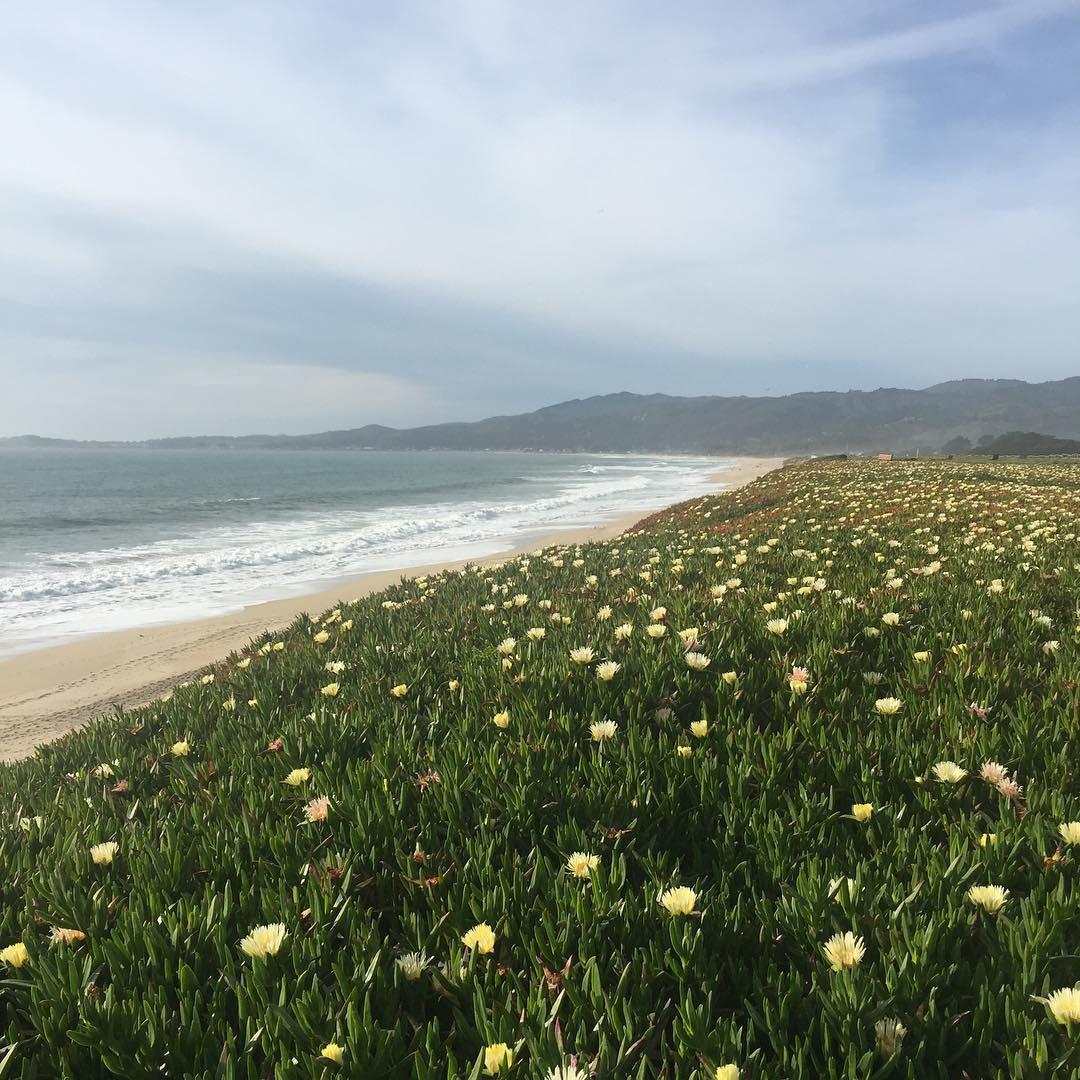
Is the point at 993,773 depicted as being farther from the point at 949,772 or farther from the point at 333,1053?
the point at 333,1053

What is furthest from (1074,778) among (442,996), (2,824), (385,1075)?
(2,824)

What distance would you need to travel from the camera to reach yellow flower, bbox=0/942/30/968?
1829 millimetres

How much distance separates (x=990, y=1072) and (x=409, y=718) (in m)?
2.63

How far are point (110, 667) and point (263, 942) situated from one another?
1046 centimetres

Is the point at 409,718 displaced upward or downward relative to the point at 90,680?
upward

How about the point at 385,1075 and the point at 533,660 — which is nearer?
the point at 385,1075

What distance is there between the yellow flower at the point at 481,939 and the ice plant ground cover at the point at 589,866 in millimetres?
12

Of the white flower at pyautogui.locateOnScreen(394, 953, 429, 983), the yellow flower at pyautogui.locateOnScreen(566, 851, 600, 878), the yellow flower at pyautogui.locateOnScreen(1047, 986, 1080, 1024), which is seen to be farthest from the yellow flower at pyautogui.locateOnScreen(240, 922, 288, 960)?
the yellow flower at pyautogui.locateOnScreen(1047, 986, 1080, 1024)

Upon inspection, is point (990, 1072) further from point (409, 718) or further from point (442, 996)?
point (409, 718)

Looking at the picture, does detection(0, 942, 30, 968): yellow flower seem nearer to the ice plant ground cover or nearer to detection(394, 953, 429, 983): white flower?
the ice plant ground cover

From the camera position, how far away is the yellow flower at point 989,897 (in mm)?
1729

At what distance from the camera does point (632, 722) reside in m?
2.94

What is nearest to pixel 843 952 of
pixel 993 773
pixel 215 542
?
pixel 993 773

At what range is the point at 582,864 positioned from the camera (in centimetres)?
201
